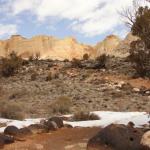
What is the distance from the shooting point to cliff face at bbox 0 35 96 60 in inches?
3473

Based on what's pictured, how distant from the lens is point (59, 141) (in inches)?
528

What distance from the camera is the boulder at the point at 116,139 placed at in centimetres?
1157

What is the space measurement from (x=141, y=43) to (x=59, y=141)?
17.4 meters

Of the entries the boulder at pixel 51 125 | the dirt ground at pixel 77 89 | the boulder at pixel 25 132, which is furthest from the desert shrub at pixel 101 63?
the boulder at pixel 25 132

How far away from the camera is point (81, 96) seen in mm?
26359

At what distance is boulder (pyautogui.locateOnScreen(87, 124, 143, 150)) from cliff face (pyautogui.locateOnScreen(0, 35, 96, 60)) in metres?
74.6

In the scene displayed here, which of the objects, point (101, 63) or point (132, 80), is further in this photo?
point (101, 63)

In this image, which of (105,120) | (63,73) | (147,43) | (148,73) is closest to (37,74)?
(63,73)

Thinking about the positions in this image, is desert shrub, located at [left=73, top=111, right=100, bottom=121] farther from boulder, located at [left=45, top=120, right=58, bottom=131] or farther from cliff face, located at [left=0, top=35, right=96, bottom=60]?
cliff face, located at [left=0, top=35, right=96, bottom=60]

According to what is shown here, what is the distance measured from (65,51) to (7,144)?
75.9 meters

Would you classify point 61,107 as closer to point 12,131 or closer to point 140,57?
point 12,131

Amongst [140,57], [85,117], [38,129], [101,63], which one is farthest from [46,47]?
[38,129]

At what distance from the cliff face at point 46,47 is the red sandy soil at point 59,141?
2838 inches

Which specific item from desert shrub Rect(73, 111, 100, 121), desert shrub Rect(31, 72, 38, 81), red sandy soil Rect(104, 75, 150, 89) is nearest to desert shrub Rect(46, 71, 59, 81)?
desert shrub Rect(31, 72, 38, 81)
